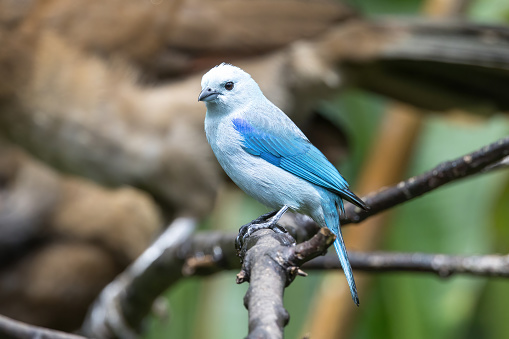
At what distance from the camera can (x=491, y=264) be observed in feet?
5.19

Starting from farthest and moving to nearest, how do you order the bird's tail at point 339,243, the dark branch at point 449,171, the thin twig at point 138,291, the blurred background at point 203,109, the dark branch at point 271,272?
the blurred background at point 203,109 < the thin twig at point 138,291 < the dark branch at point 449,171 < the bird's tail at point 339,243 < the dark branch at point 271,272

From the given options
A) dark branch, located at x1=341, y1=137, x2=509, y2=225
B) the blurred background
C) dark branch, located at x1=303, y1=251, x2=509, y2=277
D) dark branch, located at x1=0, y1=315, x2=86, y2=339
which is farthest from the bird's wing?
the blurred background

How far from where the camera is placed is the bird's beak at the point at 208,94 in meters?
0.86

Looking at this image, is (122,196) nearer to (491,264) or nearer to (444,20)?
(444,20)

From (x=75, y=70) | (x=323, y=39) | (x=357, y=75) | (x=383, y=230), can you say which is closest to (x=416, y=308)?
(x=383, y=230)

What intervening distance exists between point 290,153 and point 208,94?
0.44 feet

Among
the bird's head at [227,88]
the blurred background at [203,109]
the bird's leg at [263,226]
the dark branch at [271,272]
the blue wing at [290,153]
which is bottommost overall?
the dark branch at [271,272]

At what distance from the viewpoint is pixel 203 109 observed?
2.69 meters

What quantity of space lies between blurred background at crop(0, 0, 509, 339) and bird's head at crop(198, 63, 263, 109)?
1.69 m

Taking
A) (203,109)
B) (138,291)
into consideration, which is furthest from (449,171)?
(203,109)

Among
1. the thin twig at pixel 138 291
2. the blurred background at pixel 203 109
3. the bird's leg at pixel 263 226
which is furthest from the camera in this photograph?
the blurred background at pixel 203 109

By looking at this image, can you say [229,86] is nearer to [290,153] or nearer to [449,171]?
[290,153]

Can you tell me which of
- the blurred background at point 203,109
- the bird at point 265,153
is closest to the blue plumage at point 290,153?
the bird at point 265,153

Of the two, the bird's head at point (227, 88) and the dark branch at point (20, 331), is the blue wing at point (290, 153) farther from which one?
the dark branch at point (20, 331)
